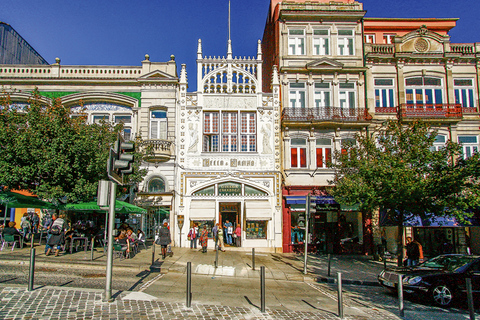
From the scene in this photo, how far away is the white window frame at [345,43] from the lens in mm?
25188

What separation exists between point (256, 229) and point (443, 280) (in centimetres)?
1250

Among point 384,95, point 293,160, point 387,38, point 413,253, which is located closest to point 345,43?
point 384,95

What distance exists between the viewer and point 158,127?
77.8 feet

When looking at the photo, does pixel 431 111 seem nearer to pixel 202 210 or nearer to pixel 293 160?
pixel 293 160

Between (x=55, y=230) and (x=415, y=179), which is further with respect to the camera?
(x=415, y=179)

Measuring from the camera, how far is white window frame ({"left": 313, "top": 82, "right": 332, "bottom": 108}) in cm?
2458

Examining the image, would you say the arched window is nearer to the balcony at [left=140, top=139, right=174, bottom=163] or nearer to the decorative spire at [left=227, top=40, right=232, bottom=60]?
the balcony at [left=140, top=139, right=174, bottom=163]

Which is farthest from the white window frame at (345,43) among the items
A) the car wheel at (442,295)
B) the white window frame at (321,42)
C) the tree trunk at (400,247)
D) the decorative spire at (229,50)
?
the car wheel at (442,295)

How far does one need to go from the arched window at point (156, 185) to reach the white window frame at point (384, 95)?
1531 centimetres

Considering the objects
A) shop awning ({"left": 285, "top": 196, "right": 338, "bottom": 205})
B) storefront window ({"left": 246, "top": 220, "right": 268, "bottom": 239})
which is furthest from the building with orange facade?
storefront window ({"left": 246, "top": 220, "right": 268, "bottom": 239})

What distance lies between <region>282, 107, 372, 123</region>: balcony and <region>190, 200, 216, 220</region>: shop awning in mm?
7337

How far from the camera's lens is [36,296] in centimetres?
873

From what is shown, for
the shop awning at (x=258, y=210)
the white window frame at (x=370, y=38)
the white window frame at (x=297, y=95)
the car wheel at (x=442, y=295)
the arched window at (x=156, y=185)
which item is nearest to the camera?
the car wheel at (x=442, y=295)

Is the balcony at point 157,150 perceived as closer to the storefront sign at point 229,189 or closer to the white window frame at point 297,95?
the storefront sign at point 229,189
